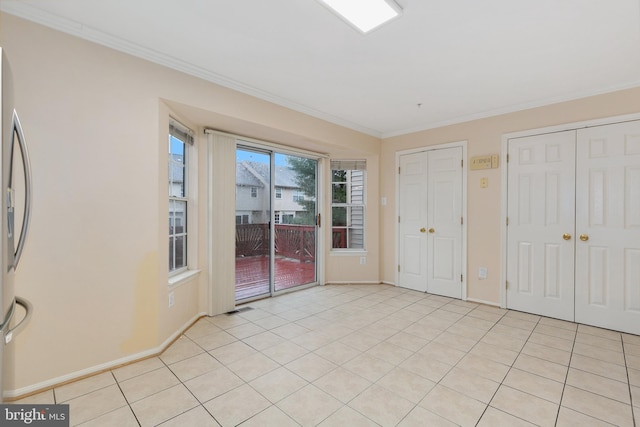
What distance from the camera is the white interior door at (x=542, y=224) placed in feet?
10.6

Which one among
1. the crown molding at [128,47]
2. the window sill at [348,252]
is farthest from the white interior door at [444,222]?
the crown molding at [128,47]

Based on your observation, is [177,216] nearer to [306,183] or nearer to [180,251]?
[180,251]

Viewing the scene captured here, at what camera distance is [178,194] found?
122 inches

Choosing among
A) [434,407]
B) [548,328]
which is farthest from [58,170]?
[548,328]

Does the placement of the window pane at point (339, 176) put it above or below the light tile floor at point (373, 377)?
above

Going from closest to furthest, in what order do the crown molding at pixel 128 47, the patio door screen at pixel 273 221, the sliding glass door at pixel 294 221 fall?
the crown molding at pixel 128 47 → the patio door screen at pixel 273 221 → the sliding glass door at pixel 294 221

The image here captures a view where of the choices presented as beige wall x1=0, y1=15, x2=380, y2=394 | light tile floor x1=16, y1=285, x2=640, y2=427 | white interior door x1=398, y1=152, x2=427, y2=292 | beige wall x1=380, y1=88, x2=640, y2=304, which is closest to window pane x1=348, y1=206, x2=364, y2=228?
white interior door x1=398, y1=152, x2=427, y2=292

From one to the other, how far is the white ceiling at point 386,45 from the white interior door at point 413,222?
129 cm

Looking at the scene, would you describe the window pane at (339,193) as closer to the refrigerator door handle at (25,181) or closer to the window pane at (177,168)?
the window pane at (177,168)

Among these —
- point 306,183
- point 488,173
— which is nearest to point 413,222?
point 488,173

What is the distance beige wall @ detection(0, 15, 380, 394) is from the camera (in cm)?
191

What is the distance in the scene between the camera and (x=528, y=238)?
3486 millimetres

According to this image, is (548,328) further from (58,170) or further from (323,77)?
(58,170)

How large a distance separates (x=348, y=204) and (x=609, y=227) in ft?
10.4
